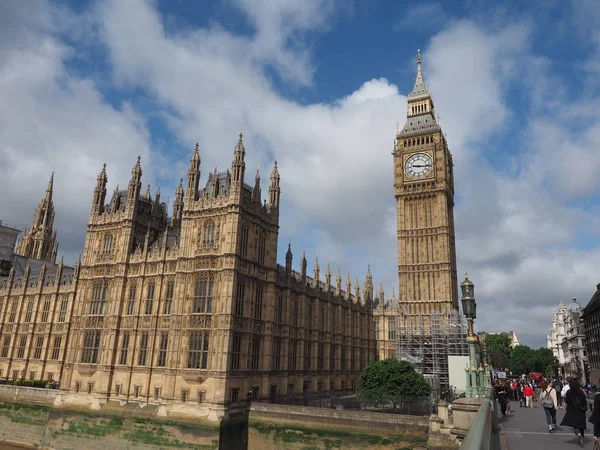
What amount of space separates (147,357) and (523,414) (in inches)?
1227

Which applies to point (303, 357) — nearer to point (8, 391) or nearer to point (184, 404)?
point (184, 404)

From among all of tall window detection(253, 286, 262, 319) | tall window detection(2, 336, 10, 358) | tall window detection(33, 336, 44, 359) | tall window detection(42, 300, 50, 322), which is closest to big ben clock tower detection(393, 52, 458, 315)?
tall window detection(253, 286, 262, 319)

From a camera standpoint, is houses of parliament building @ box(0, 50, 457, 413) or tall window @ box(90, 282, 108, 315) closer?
houses of parliament building @ box(0, 50, 457, 413)

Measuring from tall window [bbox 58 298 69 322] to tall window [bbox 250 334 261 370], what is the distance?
29124 mm

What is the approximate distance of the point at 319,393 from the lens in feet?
179

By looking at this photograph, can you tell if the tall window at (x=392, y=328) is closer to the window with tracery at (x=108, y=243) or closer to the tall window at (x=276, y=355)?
the tall window at (x=276, y=355)

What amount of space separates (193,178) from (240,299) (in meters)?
13.2

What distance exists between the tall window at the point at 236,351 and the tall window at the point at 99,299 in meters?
16.0

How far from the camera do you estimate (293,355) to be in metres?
50.0

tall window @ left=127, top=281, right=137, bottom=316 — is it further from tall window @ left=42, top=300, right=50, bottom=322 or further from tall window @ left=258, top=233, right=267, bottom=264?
tall window @ left=42, top=300, right=50, bottom=322

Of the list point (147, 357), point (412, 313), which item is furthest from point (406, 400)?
point (412, 313)

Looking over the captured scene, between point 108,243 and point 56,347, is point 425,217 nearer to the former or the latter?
point 108,243

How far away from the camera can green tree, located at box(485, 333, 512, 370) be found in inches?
5015

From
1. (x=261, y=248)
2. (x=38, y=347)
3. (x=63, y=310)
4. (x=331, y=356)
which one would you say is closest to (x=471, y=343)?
(x=261, y=248)
